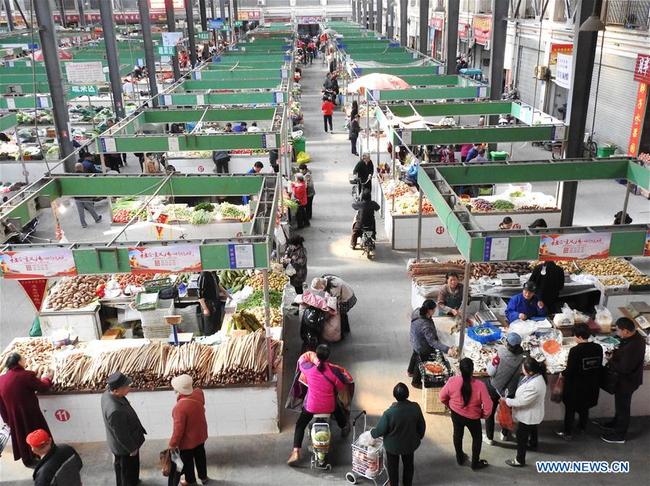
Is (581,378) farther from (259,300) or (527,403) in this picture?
(259,300)

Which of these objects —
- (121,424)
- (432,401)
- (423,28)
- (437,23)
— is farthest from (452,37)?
(437,23)

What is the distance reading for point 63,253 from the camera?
6.39m

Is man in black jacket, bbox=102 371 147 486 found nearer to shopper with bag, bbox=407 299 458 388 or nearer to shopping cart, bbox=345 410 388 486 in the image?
shopping cart, bbox=345 410 388 486

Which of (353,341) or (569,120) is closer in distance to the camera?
(353,341)

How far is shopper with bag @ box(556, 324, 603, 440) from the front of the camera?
6.52m

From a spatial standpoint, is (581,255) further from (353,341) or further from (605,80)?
(605,80)

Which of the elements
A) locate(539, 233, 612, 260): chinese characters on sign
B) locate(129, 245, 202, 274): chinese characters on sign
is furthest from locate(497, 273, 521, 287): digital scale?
locate(129, 245, 202, 274): chinese characters on sign

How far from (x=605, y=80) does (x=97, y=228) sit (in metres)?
16.2

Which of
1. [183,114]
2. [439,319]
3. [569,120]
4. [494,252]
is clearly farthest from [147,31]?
[494,252]

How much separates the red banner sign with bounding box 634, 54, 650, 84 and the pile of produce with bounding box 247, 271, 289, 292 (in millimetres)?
11593

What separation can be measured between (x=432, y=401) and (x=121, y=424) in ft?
12.5

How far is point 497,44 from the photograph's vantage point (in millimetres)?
16172

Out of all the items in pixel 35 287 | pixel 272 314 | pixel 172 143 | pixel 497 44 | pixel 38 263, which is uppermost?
pixel 497 44

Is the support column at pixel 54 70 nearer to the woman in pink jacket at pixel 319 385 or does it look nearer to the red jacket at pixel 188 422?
the red jacket at pixel 188 422
